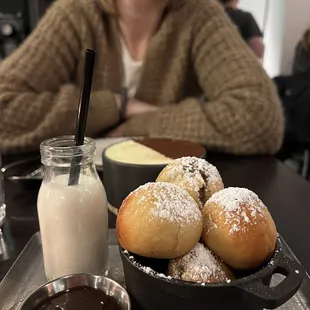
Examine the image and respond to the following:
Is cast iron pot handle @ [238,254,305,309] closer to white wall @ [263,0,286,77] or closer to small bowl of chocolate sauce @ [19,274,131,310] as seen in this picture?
small bowl of chocolate sauce @ [19,274,131,310]

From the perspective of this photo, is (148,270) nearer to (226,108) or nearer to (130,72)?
(226,108)

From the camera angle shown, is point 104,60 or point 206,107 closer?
point 206,107

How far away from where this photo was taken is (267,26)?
3506 millimetres

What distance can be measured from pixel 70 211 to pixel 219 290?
21 cm

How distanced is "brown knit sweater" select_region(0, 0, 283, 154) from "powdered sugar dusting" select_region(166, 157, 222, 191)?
1.65 feet

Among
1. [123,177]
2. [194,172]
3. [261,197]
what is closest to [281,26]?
[261,197]

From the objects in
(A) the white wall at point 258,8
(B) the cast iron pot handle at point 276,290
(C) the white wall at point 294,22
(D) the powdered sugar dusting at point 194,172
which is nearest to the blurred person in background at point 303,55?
(C) the white wall at point 294,22

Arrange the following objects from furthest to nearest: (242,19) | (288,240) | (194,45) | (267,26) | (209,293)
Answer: (267,26) → (242,19) → (194,45) → (288,240) → (209,293)

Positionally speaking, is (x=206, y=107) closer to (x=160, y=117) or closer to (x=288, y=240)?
(x=160, y=117)

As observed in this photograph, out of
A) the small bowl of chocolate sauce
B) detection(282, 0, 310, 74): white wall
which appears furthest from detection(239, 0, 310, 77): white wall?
the small bowl of chocolate sauce

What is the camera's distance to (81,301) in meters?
0.44

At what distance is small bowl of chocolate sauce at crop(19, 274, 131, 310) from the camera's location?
1.43ft

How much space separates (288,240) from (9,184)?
494mm

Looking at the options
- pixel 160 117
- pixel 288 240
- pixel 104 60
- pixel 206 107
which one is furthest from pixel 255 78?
pixel 288 240
